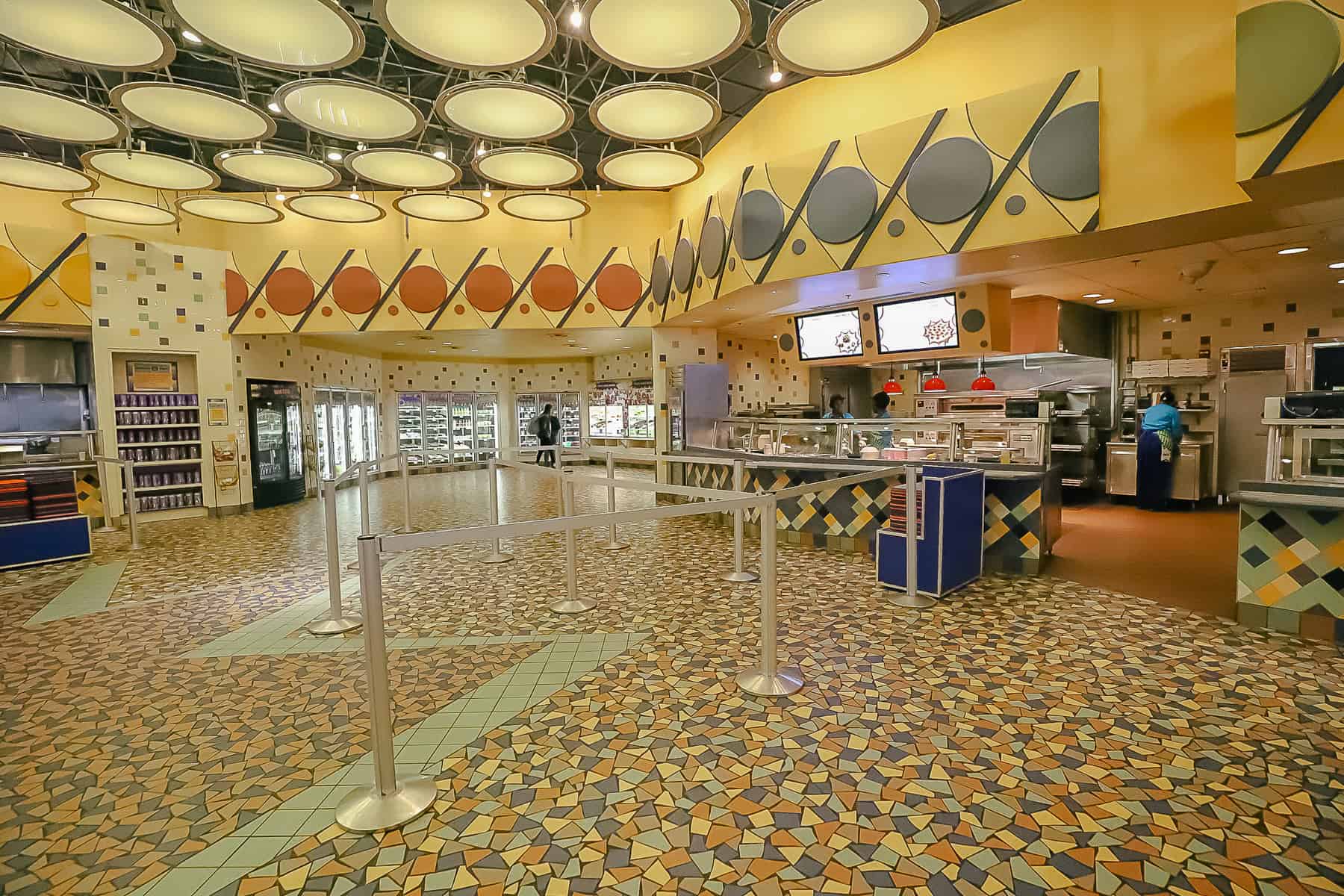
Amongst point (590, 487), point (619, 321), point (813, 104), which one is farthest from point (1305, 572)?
point (590, 487)

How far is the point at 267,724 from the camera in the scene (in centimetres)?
299

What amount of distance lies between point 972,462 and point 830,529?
1571 mm

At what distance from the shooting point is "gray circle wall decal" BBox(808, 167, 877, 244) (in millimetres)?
5379

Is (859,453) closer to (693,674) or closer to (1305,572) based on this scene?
(1305,572)

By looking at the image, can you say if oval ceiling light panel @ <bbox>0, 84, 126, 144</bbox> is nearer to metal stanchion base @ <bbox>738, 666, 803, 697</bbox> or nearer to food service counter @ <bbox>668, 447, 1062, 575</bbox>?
food service counter @ <bbox>668, 447, 1062, 575</bbox>

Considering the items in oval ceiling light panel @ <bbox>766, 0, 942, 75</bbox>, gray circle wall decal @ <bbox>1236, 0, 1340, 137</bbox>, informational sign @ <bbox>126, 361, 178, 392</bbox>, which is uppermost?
oval ceiling light panel @ <bbox>766, 0, 942, 75</bbox>

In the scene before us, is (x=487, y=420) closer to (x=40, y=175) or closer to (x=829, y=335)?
(x=40, y=175)

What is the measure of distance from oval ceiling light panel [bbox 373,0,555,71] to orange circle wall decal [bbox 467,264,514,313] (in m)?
6.07

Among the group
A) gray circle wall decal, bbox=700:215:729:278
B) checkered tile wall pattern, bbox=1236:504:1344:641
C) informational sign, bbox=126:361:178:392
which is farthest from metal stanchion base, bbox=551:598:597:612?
informational sign, bbox=126:361:178:392

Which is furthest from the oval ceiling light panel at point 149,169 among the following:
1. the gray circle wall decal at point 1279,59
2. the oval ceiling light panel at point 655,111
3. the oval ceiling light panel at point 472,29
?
the gray circle wall decal at point 1279,59

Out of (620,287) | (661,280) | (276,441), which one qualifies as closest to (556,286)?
(620,287)

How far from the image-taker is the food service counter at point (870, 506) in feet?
17.1

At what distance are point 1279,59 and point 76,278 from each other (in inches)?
515

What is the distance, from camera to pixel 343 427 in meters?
13.4
